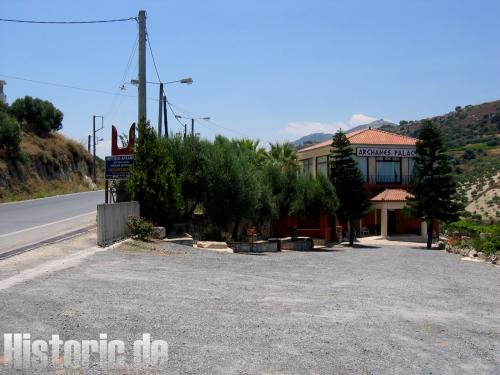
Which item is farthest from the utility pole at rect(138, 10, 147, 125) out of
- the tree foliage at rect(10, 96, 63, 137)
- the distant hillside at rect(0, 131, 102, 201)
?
the tree foliage at rect(10, 96, 63, 137)

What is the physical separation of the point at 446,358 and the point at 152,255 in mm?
11400

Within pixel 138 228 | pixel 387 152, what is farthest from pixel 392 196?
pixel 138 228

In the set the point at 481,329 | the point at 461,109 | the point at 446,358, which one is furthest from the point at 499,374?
the point at 461,109

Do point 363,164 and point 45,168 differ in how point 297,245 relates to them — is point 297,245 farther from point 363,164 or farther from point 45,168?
point 45,168

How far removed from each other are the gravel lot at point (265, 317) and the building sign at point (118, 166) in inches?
320

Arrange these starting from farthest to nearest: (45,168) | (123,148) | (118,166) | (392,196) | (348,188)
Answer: (45,168) < (392,196) < (348,188) < (123,148) < (118,166)

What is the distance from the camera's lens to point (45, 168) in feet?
188

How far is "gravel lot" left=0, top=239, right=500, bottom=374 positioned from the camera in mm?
7414

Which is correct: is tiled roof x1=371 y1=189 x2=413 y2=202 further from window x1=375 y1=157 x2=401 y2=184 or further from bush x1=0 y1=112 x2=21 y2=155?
bush x1=0 y1=112 x2=21 y2=155

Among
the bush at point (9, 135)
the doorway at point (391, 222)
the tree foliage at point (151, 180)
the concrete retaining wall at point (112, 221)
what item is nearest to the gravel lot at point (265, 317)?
the concrete retaining wall at point (112, 221)

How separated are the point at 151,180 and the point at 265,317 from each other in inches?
558

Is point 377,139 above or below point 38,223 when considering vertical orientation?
above

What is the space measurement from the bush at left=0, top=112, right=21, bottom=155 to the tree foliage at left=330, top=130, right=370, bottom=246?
28.0 meters

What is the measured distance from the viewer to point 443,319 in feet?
34.0
